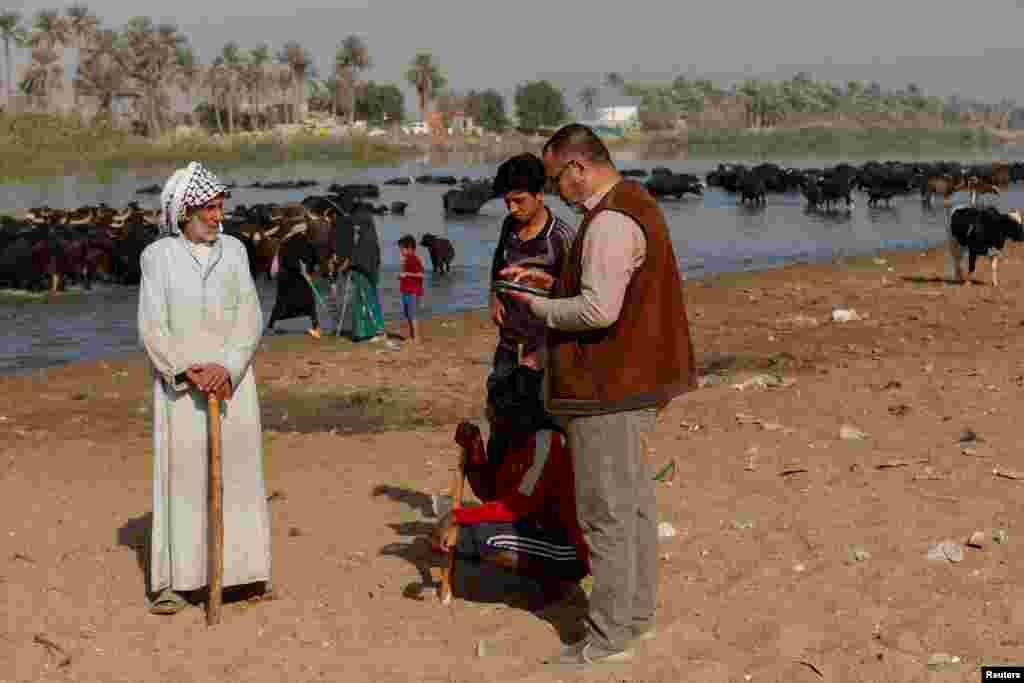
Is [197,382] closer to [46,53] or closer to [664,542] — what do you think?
[664,542]

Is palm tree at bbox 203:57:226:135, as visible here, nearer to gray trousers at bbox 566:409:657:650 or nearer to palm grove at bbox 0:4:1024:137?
palm grove at bbox 0:4:1024:137

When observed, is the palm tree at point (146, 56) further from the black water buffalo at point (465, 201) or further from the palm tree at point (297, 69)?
the black water buffalo at point (465, 201)

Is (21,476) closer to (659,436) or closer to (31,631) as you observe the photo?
(31,631)

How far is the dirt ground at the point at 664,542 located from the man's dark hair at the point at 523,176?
165 cm

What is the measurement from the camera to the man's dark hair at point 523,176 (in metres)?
5.09

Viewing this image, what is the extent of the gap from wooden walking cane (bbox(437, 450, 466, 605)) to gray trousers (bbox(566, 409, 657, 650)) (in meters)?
0.77

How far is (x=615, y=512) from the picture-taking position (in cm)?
445

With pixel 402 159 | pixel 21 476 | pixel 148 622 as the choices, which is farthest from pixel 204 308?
pixel 402 159

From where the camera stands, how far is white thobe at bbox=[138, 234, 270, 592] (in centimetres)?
513

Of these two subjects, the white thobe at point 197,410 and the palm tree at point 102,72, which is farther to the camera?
the palm tree at point 102,72

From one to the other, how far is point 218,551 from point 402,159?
92.2 metres

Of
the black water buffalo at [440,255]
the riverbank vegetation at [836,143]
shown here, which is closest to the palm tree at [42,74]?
the riverbank vegetation at [836,143]

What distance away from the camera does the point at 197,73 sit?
123m

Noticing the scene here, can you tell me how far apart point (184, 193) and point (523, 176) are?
50.8 inches
